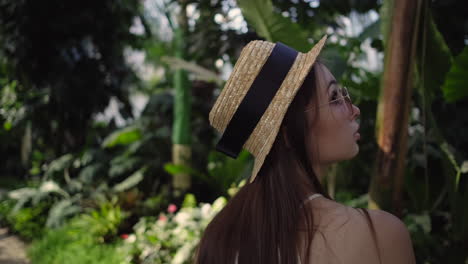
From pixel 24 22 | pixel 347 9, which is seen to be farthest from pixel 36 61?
pixel 347 9

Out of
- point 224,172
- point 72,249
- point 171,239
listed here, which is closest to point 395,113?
point 171,239

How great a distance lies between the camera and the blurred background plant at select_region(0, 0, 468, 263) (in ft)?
9.80

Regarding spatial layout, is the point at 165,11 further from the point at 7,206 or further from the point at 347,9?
the point at 7,206

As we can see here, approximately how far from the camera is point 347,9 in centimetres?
457

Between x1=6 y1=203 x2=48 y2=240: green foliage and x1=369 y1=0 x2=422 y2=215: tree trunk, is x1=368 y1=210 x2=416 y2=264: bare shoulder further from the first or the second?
x1=6 y1=203 x2=48 y2=240: green foliage

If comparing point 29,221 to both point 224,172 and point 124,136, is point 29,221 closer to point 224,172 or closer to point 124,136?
point 124,136

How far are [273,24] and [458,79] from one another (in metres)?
1.25

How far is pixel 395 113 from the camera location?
2.01m

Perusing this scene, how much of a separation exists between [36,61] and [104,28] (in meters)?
1.25

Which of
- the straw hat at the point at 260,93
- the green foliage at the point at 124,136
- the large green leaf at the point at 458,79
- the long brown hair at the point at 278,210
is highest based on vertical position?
the straw hat at the point at 260,93

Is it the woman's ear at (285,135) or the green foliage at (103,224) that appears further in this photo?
the green foliage at (103,224)

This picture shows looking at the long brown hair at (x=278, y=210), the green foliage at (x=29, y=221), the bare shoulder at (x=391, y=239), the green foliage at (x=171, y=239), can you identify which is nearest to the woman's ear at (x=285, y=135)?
the long brown hair at (x=278, y=210)

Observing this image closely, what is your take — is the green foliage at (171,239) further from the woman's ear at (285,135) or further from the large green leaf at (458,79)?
the woman's ear at (285,135)

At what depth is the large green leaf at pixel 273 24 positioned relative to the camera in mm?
2705
